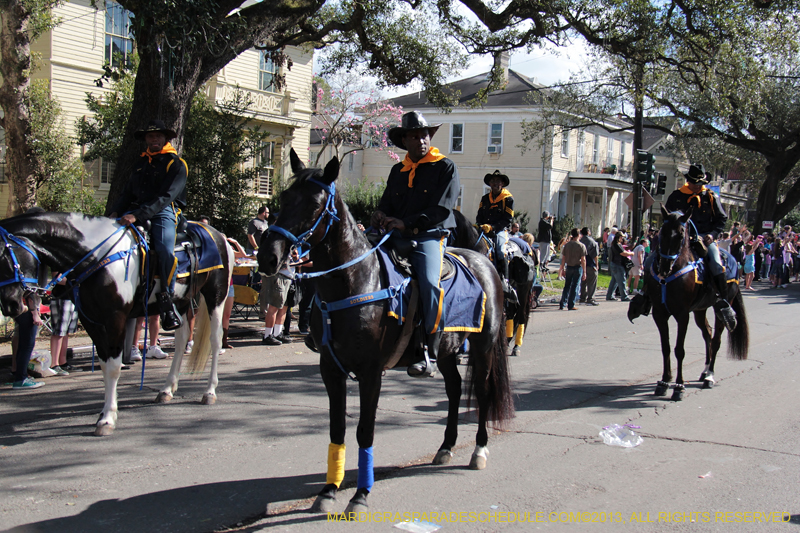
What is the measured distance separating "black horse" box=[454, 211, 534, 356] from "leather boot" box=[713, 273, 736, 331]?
2583mm

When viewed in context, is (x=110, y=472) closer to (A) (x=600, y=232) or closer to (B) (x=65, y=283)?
(B) (x=65, y=283)

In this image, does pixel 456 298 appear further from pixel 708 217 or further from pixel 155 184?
pixel 708 217

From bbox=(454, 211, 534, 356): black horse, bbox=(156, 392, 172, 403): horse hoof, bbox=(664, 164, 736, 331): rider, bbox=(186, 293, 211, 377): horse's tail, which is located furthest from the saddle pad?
bbox=(664, 164, 736, 331): rider

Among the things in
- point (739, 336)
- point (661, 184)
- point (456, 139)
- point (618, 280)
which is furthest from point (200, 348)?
point (456, 139)

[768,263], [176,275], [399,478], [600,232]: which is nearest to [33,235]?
[176,275]

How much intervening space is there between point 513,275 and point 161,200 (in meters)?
5.42

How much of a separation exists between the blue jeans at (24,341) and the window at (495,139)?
3720 cm

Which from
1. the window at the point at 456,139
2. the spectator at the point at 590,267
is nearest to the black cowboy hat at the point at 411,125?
the spectator at the point at 590,267

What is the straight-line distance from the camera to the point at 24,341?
7.43 meters

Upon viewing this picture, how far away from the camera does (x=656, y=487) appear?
4.81m

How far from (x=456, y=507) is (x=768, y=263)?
31.0 metres

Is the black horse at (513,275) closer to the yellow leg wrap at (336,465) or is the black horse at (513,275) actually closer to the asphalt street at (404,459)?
the asphalt street at (404,459)

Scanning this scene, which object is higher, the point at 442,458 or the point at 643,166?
the point at 643,166

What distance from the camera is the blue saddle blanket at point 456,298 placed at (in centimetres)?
441
